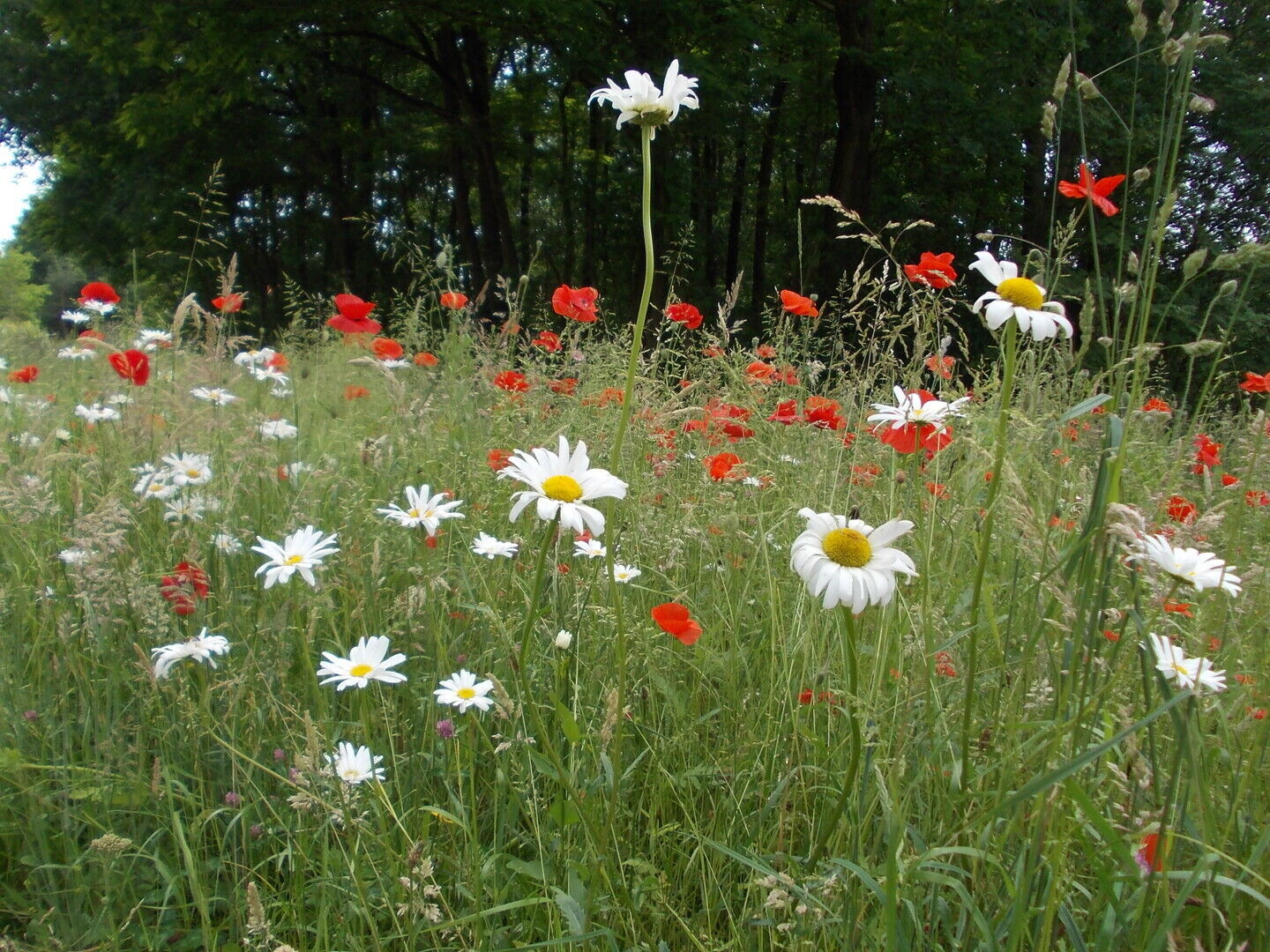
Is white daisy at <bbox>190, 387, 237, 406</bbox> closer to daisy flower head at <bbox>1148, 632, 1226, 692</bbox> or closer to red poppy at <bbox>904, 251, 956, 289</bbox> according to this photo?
red poppy at <bbox>904, 251, 956, 289</bbox>

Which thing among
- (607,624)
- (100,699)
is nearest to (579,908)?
(607,624)

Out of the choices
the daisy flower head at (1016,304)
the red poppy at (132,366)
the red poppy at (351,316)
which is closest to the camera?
the daisy flower head at (1016,304)

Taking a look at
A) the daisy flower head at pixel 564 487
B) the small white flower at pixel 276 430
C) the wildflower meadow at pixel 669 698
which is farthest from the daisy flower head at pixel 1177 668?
the small white flower at pixel 276 430

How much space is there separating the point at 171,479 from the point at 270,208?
61.8ft

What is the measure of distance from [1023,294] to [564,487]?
24.1 inches

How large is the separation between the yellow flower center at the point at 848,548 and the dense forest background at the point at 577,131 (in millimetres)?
7311

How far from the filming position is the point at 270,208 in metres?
18.6

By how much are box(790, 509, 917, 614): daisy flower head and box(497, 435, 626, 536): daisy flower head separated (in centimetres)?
22

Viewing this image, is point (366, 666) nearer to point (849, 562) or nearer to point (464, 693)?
point (464, 693)

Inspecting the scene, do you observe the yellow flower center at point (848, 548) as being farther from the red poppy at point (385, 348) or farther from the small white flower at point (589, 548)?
the red poppy at point (385, 348)

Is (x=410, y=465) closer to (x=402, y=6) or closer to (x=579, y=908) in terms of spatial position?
(x=579, y=908)

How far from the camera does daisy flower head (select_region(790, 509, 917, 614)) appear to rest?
3.00 feet

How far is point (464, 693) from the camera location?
1.30 metres

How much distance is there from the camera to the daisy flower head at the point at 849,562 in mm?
916
